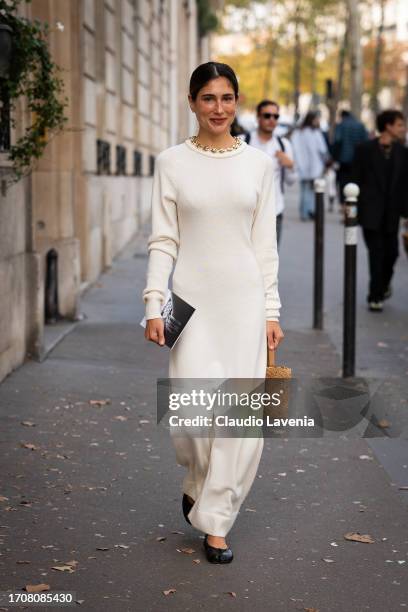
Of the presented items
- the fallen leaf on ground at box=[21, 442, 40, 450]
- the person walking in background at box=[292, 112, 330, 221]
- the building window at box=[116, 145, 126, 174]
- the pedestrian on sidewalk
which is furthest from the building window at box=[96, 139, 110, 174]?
Answer: the person walking in background at box=[292, 112, 330, 221]

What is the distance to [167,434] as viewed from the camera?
718 cm

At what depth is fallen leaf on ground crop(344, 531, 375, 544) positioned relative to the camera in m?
5.29

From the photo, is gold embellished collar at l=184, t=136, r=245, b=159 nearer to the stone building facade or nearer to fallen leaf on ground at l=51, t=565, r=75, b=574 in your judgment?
fallen leaf on ground at l=51, t=565, r=75, b=574

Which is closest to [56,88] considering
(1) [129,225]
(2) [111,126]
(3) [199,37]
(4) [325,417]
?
(4) [325,417]

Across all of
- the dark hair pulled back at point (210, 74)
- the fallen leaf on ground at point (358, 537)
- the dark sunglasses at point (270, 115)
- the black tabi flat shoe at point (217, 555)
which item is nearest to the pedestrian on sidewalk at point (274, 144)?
the dark sunglasses at point (270, 115)

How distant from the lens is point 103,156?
15.5 m

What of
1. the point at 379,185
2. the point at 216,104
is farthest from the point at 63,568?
the point at 379,185

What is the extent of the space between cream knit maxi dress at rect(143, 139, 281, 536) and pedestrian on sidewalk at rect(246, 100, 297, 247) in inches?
232

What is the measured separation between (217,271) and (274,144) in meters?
6.48

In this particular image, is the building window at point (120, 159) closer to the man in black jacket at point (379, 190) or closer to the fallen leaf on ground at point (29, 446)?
the man in black jacket at point (379, 190)

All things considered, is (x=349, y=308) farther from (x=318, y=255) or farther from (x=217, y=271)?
(x=217, y=271)

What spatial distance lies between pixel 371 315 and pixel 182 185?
308 inches

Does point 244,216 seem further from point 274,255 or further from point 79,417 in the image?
point 79,417

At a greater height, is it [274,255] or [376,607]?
[274,255]
